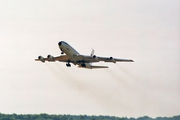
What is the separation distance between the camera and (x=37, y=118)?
184 m

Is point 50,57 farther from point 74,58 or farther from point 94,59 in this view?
point 94,59

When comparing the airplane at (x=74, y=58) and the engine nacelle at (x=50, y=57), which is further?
the engine nacelle at (x=50, y=57)

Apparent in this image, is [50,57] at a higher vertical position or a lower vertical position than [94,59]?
higher

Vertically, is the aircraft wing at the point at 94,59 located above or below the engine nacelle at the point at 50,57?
below

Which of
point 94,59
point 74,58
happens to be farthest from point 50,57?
point 94,59

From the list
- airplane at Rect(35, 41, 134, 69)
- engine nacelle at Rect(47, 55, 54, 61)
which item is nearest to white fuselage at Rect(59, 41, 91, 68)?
airplane at Rect(35, 41, 134, 69)

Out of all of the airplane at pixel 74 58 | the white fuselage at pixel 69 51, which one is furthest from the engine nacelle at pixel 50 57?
the white fuselage at pixel 69 51

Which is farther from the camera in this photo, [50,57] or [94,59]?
[50,57]

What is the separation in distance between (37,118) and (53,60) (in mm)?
21425

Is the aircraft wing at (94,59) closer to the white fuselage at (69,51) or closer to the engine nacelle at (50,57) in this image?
the white fuselage at (69,51)

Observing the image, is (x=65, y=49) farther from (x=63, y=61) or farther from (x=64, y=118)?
(x=64, y=118)

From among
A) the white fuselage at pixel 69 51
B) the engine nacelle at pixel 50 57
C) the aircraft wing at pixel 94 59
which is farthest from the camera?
the engine nacelle at pixel 50 57

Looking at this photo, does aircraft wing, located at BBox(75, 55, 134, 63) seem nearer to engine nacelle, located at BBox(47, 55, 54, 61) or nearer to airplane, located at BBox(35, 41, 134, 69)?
airplane, located at BBox(35, 41, 134, 69)

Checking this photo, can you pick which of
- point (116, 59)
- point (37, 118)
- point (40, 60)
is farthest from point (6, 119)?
point (116, 59)
